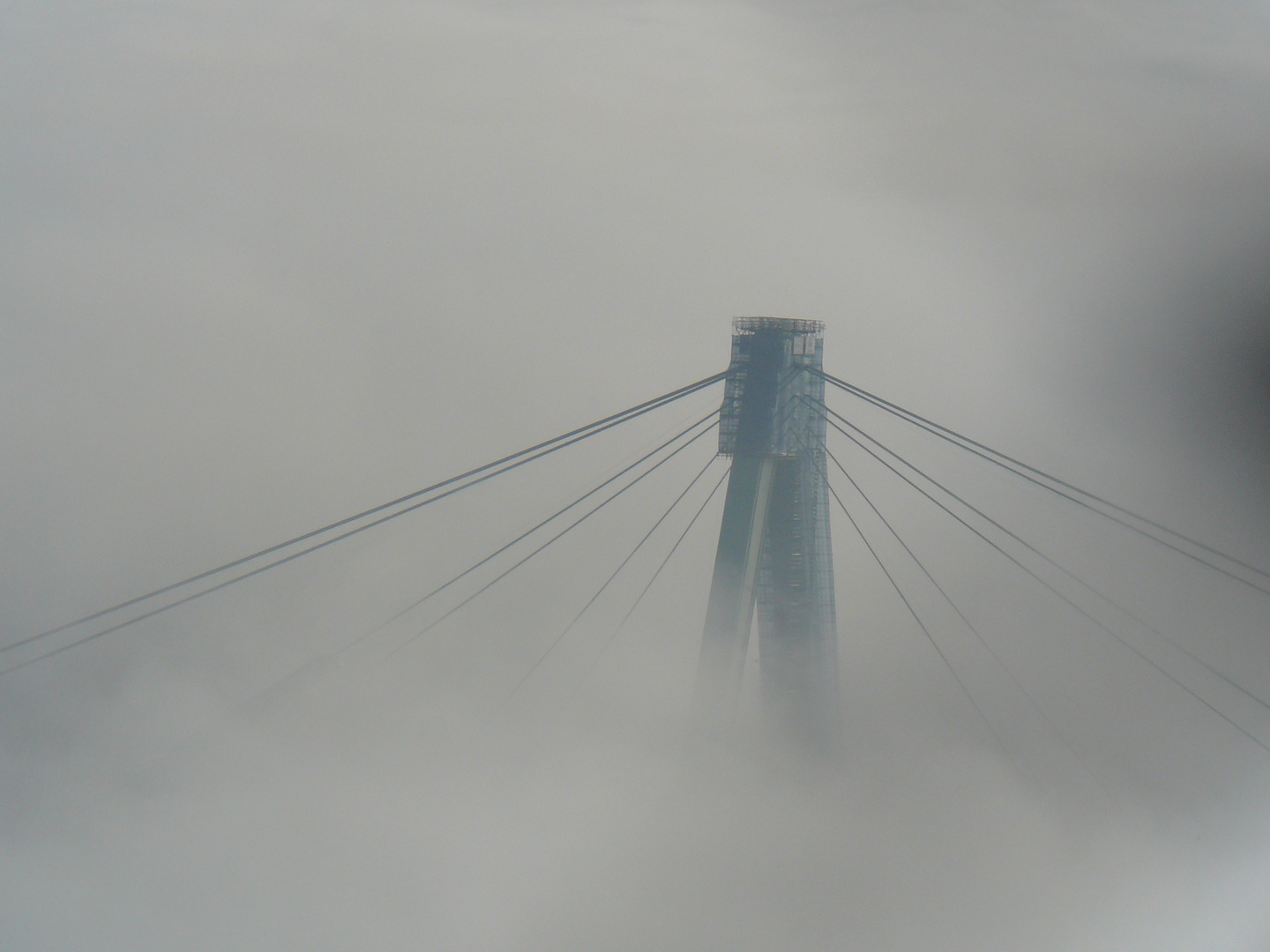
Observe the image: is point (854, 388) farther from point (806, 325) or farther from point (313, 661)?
point (313, 661)

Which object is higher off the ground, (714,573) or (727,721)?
(714,573)

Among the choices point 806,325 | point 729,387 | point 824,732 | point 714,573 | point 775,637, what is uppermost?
point 806,325

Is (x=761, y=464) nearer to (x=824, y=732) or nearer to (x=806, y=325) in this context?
(x=806, y=325)

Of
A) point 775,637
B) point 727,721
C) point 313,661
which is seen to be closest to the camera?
point 727,721

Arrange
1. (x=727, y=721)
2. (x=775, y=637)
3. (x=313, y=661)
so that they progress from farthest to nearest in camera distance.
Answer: (x=313, y=661) → (x=775, y=637) → (x=727, y=721)

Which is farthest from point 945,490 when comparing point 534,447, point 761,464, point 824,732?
point 534,447

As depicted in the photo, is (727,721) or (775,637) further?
(775,637)
